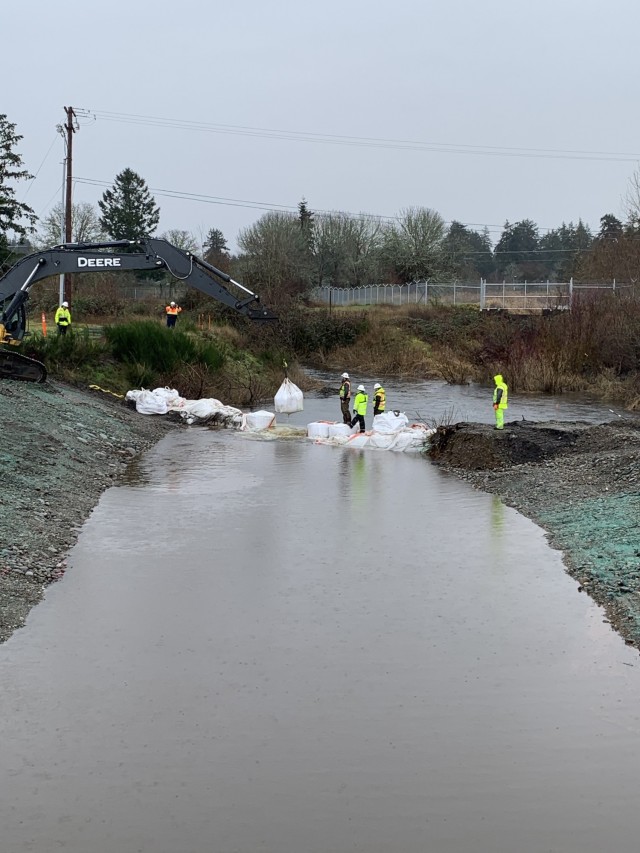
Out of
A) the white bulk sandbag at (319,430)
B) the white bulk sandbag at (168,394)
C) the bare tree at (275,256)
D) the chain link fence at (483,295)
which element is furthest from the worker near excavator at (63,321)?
the chain link fence at (483,295)

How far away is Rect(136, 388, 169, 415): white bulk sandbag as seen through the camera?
28.6 m

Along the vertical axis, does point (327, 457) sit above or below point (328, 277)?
below

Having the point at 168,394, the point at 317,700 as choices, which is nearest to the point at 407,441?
the point at 168,394

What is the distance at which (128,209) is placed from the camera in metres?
83.2

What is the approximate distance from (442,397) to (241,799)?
32294 millimetres

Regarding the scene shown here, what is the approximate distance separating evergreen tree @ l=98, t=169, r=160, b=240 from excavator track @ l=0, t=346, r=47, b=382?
5955 cm

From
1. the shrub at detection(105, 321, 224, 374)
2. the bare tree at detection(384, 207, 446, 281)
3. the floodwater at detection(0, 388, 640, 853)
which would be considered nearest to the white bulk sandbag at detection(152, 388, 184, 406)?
the shrub at detection(105, 321, 224, 374)

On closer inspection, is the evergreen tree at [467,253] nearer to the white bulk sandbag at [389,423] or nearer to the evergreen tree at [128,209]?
the evergreen tree at [128,209]

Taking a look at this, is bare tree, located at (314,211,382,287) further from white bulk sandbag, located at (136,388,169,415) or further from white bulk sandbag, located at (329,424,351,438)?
white bulk sandbag, located at (329,424,351,438)

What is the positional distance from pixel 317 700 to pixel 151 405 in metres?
21.2

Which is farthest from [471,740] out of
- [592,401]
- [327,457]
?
[592,401]

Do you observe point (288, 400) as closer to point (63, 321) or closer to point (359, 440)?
point (359, 440)

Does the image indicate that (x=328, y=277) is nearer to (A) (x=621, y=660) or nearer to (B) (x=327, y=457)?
(B) (x=327, y=457)

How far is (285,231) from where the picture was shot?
229 ft
